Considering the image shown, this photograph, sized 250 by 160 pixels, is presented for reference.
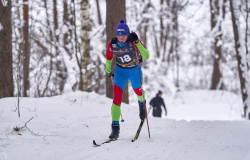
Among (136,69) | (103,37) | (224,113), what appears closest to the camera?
(136,69)

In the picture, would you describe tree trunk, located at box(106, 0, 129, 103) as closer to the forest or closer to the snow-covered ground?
the forest

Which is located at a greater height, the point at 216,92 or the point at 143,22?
the point at 143,22

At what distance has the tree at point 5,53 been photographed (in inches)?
246

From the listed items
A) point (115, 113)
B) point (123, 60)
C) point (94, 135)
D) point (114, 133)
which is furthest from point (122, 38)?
point (94, 135)

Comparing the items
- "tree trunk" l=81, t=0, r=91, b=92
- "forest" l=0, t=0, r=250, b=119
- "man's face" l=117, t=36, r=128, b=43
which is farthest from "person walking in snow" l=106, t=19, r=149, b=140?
"tree trunk" l=81, t=0, r=91, b=92

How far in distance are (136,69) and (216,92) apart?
1554 cm

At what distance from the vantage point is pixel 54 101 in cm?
588

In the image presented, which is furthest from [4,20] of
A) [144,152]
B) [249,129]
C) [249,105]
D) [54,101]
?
[249,105]

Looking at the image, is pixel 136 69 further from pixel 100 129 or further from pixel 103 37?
pixel 103 37

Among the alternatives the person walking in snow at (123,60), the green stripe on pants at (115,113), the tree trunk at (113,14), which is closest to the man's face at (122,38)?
the person walking in snow at (123,60)

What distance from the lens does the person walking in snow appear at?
4312 mm

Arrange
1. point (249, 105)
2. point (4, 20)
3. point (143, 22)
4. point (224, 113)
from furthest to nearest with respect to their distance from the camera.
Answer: point (143, 22) → point (224, 113) → point (249, 105) → point (4, 20)

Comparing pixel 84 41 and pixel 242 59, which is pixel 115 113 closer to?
pixel 84 41

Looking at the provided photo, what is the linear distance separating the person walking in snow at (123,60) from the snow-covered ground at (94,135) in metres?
0.51
